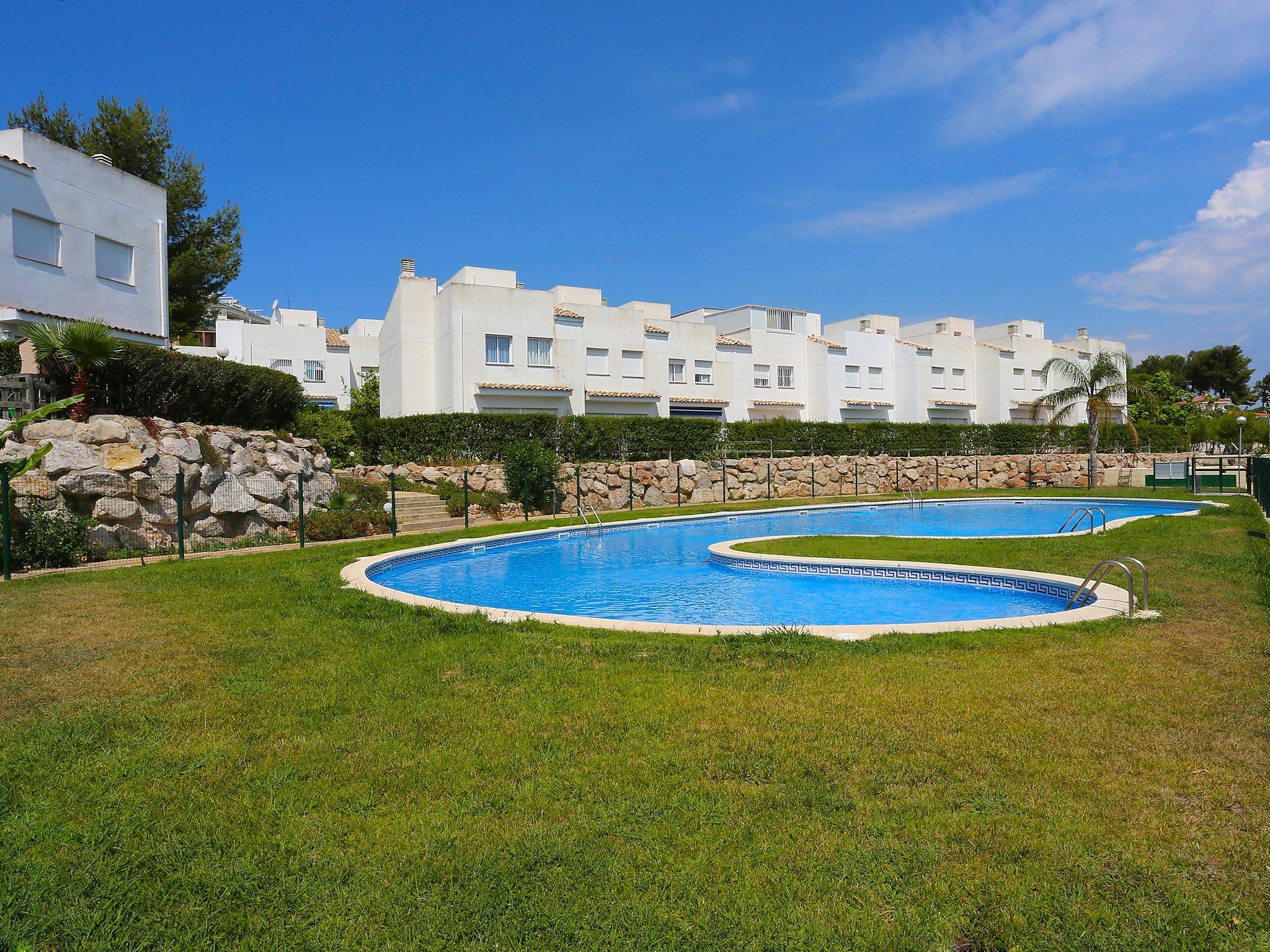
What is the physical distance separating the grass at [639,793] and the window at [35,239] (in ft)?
53.9

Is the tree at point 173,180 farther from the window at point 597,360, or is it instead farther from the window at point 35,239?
the window at point 597,360

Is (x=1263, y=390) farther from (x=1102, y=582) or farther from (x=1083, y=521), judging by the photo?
(x=1102, y=582)

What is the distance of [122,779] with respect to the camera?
403 cm

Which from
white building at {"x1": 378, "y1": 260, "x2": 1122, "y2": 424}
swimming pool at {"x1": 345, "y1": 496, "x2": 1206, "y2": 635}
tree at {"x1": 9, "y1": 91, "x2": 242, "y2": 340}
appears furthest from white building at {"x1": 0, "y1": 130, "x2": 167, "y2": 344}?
swimming pool at {"x1": 345, "y1": 496, "x2": 1206, "y2": 635}

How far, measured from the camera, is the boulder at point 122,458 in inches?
569

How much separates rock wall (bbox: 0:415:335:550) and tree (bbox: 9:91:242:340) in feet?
46.7

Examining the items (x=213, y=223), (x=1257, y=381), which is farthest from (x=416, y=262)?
(x=1257, y=381)

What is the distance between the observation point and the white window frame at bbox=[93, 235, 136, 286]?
20766 millimetres

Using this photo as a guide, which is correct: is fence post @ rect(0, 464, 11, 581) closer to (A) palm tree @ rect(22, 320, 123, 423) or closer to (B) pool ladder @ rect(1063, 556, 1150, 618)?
(A) palm tree @ rect(22, 320, 123, 423)

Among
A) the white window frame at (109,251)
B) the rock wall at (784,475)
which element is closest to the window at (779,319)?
the rock wall at (784,475)

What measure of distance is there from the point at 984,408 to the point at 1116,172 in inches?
1333

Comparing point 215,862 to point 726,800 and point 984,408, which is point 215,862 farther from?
point 984,408

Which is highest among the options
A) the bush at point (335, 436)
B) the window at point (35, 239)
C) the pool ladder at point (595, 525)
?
the window at point (35, 239)

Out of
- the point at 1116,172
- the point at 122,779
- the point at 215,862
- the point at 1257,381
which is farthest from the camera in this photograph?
the point at 1257,381
